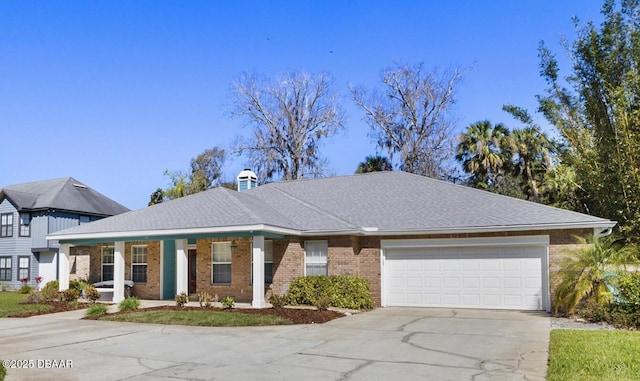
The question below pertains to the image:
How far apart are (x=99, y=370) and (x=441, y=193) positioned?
48.6 feet

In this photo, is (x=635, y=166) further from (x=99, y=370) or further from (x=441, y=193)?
(x=99, y=370)

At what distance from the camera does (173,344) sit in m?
11.0

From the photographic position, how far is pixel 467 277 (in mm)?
17406

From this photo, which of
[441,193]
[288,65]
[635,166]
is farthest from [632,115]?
[288,65]

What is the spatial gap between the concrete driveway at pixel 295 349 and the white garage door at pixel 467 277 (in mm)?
1667

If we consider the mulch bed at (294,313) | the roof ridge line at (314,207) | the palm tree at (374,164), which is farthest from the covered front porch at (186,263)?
the palm tree at (374,164)

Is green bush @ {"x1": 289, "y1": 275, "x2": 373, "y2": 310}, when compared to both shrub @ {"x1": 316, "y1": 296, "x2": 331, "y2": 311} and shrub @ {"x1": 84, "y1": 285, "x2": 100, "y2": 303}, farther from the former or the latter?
shrub @ {"x1": 84, "y1": 285, "x2": 100, "y2": 303}

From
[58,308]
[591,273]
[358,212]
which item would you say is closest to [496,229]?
[591,273]

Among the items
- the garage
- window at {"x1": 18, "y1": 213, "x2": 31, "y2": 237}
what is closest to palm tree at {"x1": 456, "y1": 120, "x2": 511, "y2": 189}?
Result: the garage

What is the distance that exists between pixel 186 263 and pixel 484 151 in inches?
862

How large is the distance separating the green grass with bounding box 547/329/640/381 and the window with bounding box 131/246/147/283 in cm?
1570

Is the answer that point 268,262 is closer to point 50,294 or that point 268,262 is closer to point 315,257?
point 315,257

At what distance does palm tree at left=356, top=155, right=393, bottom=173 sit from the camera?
131 ft

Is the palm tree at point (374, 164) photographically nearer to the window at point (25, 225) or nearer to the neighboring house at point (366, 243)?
the neighboring house at point (366, 243)
